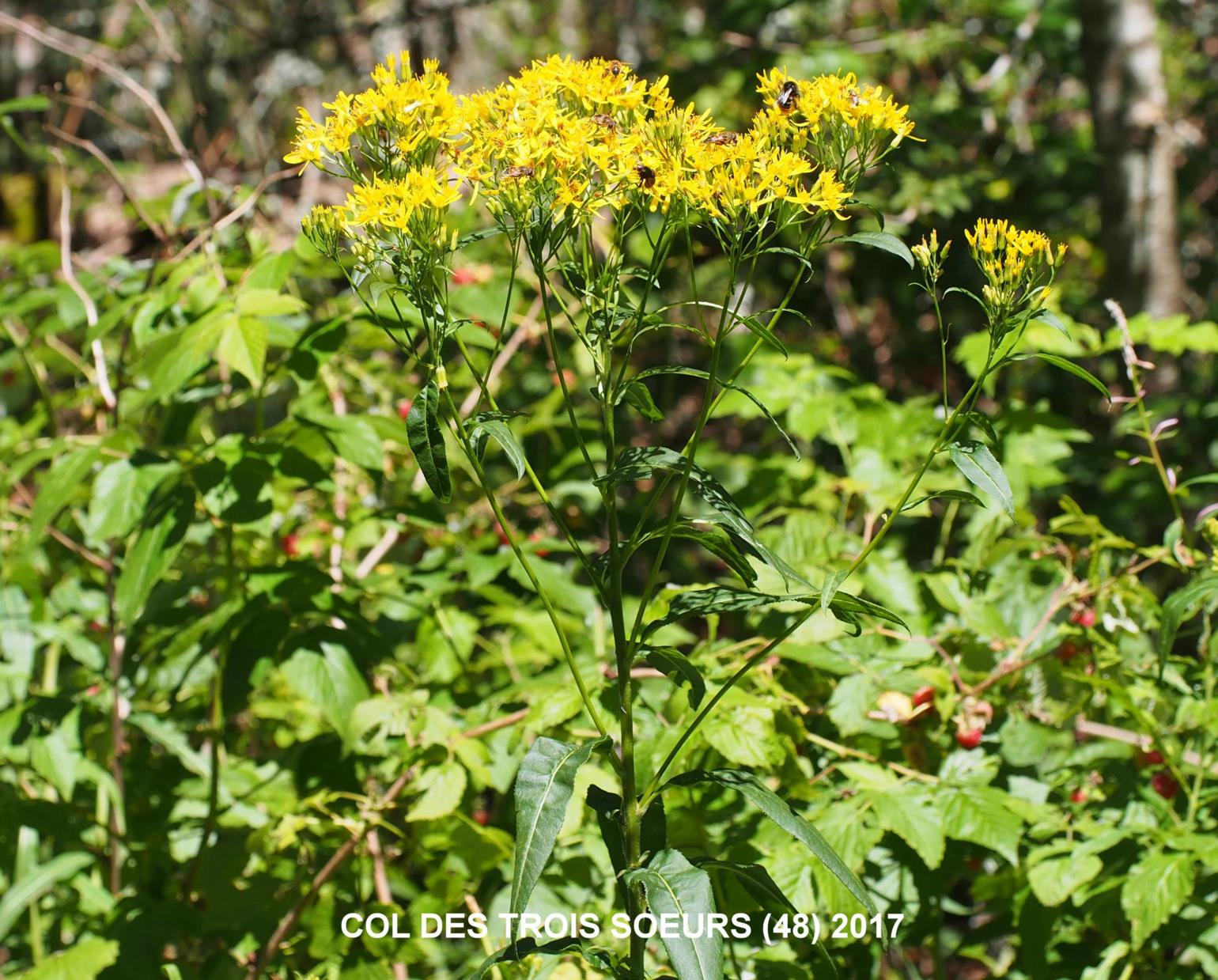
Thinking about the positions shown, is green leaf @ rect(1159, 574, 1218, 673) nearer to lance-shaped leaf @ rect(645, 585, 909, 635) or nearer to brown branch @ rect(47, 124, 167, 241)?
lance-shaped leaf @ rect(645, 585, 909, 635)

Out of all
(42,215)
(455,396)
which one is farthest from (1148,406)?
(42,215)

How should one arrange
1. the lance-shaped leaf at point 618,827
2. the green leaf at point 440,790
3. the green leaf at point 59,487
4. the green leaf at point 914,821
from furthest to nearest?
the green leaf at point 59,487
the green leaf at point 440,790
the green leaf at point 914,821
the lance-shaped leaf at point 618,827

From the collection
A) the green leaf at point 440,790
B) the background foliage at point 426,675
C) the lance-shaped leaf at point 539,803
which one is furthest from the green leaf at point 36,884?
the lance-shaped leaf at point 539,803

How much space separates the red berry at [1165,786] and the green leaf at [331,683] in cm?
117

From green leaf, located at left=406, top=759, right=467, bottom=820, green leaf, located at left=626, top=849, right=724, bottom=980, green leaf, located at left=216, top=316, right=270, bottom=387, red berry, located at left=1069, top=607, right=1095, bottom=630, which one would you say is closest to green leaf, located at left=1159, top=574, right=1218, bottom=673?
red berry, located at left=1069, top=607, right=1095, bottom=630

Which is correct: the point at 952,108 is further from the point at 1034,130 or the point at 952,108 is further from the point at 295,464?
the point at 295,464

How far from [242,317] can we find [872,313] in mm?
3387

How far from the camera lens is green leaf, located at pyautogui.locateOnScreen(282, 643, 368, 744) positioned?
1.55 m

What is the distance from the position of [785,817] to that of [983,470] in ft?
1.23

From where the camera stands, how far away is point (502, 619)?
1.93 metres

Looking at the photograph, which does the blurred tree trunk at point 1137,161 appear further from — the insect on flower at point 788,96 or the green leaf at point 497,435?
the green leaf at point 497,435

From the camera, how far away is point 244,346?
60.7 inches

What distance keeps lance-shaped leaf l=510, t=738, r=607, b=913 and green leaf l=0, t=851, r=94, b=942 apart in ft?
3.70

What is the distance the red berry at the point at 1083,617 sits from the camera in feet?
5.49
